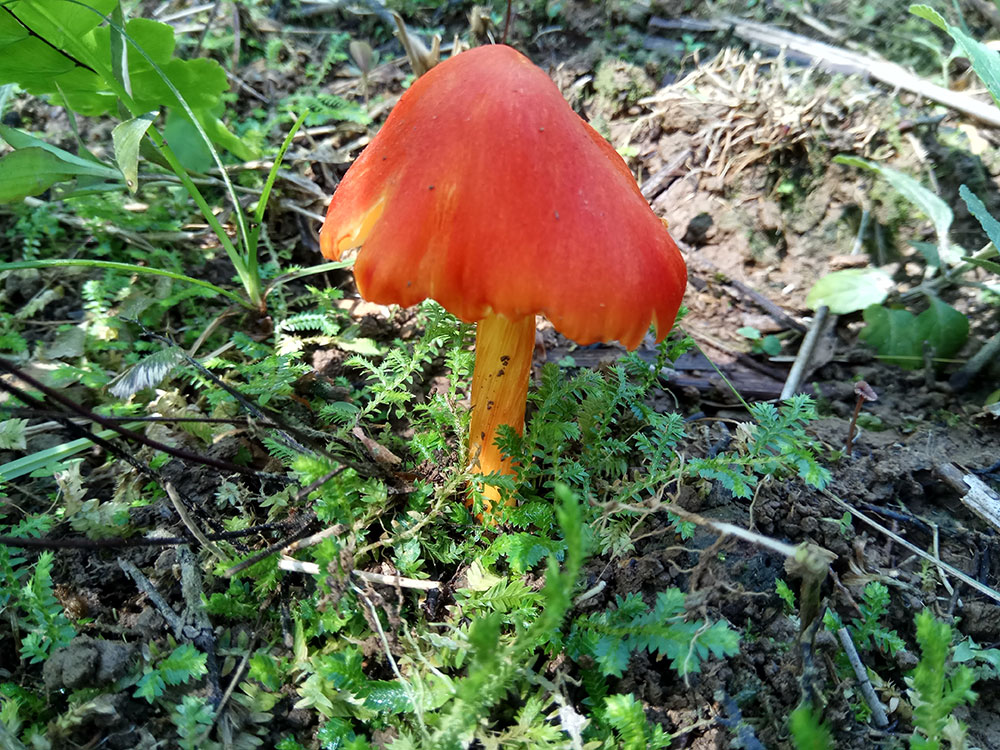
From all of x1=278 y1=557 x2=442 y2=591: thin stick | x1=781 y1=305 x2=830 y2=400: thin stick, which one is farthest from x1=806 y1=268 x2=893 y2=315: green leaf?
x1=278 y1=557 x2=442 y2=591: thin stick

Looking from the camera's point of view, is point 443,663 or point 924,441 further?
point 924,441

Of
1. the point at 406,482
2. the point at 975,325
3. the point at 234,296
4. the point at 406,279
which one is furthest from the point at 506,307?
the point at 975,325

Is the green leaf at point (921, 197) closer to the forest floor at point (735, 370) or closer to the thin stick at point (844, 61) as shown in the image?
the forest floor at point (735, 370)

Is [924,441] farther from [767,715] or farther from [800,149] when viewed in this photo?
[800,149]

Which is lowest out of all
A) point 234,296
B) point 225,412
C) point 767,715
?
point 767,715

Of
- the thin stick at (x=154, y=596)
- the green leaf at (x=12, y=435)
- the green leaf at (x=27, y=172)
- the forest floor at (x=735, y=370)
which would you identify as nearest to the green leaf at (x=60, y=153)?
the green leaf at (x=27, y=172)

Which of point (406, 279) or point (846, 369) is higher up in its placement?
point (406, 279)

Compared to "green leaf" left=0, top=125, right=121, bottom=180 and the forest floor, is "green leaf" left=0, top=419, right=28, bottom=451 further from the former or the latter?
"green leaf" left=0, top=125, right=121, bottom=180
